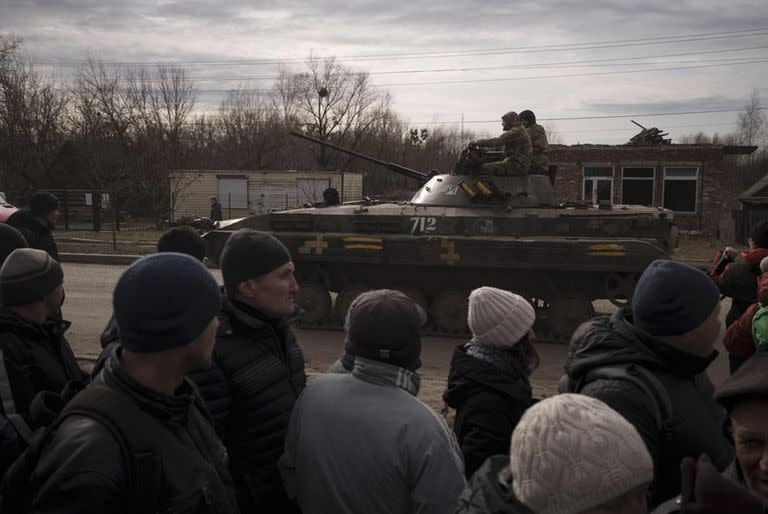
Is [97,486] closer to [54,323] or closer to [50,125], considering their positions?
[54,323]

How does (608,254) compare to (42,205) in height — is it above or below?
below

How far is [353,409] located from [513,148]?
9.39 meters

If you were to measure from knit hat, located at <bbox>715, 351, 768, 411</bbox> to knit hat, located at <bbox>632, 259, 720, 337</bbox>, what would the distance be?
1.62 ft

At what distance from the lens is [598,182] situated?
101 feet

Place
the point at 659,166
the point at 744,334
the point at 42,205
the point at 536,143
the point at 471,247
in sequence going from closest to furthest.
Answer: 1. the point at 744,334
2. the point at 42,205
3. the point at 471,247
4. the point at 536,143
5. the point at 659,166

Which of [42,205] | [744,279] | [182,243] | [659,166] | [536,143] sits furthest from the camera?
[659,166]

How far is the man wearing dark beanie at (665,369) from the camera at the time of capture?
2602mm

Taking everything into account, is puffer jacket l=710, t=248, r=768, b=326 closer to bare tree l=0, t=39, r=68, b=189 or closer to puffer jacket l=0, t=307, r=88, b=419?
puffer jacket l=0, t=307, r=88, b=419

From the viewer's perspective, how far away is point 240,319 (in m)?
3.11

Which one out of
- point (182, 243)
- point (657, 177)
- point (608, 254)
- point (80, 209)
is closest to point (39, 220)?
point (182, 243)

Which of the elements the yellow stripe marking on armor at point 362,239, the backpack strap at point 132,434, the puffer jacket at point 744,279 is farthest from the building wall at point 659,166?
the backpack strap at point 132,434

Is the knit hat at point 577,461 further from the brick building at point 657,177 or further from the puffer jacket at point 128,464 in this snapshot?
the brick building at point 657,177

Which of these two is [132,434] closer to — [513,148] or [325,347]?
[325,347]

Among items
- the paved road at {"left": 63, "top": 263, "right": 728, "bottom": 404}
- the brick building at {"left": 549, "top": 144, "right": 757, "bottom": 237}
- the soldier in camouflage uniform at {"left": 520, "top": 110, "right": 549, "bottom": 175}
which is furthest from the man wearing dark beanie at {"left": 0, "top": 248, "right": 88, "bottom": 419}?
the brick building at {"left": 549, "top": 144, "right": 757, "bottom": 237}
